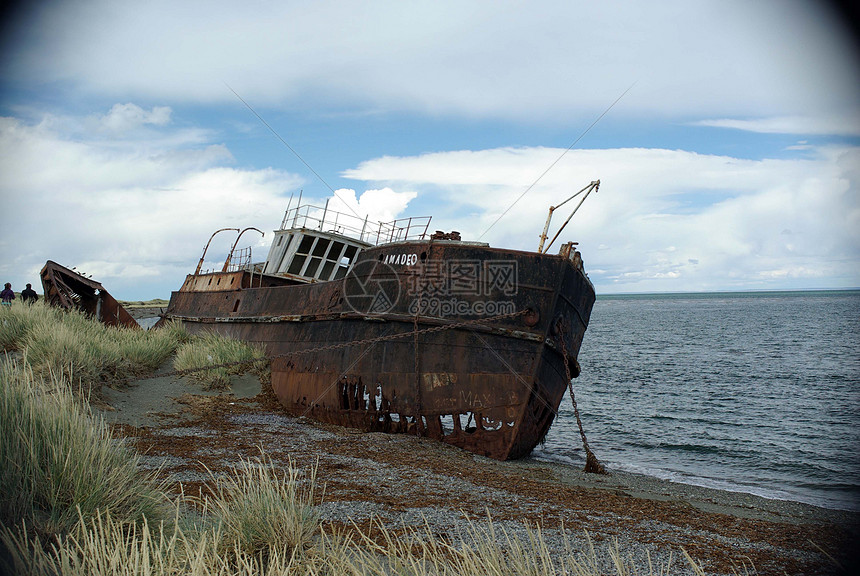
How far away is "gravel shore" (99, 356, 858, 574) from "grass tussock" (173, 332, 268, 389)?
191 centimetres

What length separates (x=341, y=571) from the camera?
9.12ft

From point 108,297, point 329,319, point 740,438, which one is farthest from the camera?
point 108,297

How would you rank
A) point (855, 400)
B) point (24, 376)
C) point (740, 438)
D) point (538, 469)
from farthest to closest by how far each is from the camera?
point (855, 400) < point (740, 438) < point (538, 469) < point (24, 376)

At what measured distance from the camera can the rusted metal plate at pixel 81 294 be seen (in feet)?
55.9

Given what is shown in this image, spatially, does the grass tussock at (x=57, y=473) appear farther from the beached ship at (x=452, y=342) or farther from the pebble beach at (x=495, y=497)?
the beached ship at (x=452, y=342)

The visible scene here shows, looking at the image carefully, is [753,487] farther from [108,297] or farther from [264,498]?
[108,297]

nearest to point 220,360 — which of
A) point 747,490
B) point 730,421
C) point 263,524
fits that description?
point 263,524

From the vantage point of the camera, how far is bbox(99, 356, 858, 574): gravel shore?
4402 mm

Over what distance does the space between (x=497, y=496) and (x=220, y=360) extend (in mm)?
8115

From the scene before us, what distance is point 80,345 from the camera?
9.98 metres

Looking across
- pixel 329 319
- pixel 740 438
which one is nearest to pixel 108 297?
pixel 329 319

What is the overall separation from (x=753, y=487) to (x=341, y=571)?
8.65m
